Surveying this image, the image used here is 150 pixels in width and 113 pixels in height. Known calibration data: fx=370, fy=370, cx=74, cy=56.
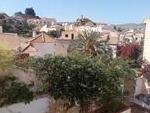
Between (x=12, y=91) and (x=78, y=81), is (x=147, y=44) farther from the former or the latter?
(x=12, y=91)

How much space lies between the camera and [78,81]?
21.8m

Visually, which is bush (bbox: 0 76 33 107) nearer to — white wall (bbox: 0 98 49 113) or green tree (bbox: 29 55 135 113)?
white wall (bbox: 0 98 49 113)

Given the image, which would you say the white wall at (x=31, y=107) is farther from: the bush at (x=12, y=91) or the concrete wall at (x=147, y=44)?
the concrete wall at (x=147, y=44)

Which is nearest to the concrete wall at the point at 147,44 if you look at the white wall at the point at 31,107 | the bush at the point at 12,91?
the white wall at the point at 31,107

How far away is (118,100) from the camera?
78.8 ft

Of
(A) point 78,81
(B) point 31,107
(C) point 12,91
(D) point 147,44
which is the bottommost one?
(B) point 31,107

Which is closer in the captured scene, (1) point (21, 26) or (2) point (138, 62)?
(2) point (138, 62)

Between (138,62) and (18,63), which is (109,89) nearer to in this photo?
(18,63)

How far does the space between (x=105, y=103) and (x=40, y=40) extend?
16967 mm

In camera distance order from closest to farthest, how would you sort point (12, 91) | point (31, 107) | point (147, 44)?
point (12, 91) → point (31, 107) → point (147, 44)

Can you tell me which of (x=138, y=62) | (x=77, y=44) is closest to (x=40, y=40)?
(x=77, y=44)

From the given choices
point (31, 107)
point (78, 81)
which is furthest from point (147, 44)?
point (31, 107)

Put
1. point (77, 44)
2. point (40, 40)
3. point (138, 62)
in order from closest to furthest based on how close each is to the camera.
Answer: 1. point (77, 44)
2. point (40, 40)
3. point (138, 62)

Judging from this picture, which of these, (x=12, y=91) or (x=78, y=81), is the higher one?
(x=78, y=81)
